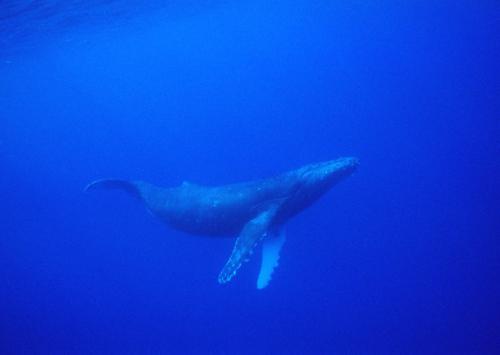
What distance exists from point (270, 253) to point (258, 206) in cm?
144

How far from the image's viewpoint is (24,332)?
25.3 m

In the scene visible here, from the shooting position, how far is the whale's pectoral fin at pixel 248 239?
1086 centimetres

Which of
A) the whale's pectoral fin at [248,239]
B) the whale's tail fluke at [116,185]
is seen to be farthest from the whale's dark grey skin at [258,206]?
the whale's tail fluke at [116,185]

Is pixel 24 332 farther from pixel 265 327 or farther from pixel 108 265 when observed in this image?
pixel 265 327

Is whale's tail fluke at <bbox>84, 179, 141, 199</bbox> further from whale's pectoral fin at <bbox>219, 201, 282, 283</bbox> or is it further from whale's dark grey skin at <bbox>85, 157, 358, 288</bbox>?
whale's pectoral fin at <bbox>219, 201, 282, 283</bbox>

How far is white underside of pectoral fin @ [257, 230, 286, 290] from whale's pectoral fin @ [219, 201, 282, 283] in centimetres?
112

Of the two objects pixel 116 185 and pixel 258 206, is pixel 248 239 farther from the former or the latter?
pixel 116 185

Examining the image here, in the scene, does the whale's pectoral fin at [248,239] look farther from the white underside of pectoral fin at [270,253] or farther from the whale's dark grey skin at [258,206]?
the white underside of pectoral fin at [270,253]

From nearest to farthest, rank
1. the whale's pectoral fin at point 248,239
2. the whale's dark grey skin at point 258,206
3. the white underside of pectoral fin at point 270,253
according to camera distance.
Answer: the whale's pectoral fin at point 248,239 → the whale's dark grey skin at point 258,206 → the white underside of pectoral fin at point 270,253

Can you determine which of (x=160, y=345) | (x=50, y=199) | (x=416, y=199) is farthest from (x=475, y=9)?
(x=160, y=345)

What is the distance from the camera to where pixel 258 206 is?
12086mm

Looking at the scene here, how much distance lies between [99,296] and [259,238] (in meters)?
15.6

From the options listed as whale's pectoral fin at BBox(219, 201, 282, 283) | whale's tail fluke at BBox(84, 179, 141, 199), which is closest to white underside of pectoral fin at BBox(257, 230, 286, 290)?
whale's pectoral fin at BBox(219, 201, 282, 283)

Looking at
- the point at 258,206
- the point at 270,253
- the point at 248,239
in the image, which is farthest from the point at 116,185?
the point at 248,239
